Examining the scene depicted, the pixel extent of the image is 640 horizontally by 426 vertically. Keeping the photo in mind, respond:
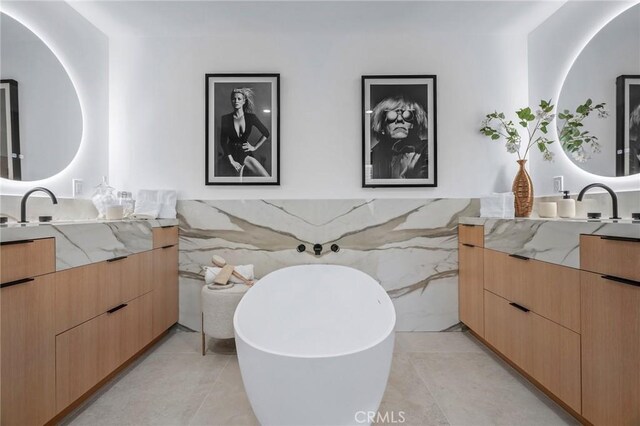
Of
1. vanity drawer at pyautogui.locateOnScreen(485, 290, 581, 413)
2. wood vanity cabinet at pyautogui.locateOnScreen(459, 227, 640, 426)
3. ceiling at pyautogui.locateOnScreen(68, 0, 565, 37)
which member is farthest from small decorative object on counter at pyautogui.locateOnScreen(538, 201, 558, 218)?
ceiling at pyautogui.locateOnScreen(68, 0, 565, 37)

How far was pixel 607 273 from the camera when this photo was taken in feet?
3.53

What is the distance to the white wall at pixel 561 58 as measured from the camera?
1712mm

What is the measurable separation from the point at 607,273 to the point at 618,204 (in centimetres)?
76

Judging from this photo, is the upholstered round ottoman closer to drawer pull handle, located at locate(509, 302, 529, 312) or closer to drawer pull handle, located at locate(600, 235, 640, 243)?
drawer pull handle, located at locate(509, 302, 529, 312)

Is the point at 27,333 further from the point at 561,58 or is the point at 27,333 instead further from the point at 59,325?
the point at 561,58

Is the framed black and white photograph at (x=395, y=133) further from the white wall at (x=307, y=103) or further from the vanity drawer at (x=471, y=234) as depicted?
the vanity drawer at (x=471, y=234)

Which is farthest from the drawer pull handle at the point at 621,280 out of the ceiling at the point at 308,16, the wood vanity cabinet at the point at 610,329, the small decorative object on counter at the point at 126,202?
the small decorative object on counter at the point at 126,202

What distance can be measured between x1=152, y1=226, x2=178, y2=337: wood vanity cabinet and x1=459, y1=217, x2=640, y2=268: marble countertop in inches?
88.9

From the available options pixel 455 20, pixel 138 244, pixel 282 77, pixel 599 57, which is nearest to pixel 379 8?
pixel 455 20

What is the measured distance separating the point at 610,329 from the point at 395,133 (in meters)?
1.65

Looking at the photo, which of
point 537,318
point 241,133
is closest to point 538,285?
point 537,318

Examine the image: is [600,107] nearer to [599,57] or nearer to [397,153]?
[599,57]

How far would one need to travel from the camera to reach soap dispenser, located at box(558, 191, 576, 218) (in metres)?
1.73

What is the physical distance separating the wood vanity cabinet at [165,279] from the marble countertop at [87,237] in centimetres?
13
